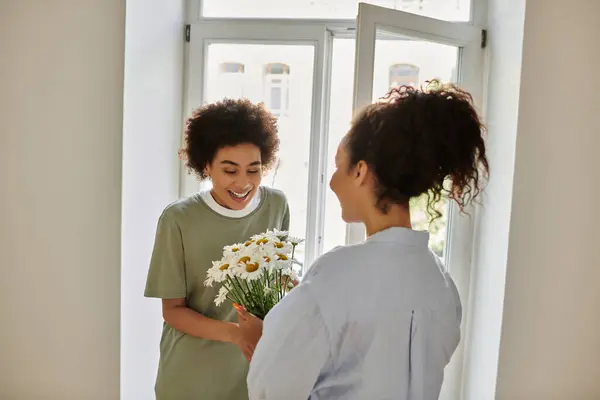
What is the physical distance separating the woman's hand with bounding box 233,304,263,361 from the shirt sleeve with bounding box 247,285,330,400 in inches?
9.2

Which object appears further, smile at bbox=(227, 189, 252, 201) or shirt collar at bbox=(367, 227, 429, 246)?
smile at bbox=(227, 189, 252, 201)

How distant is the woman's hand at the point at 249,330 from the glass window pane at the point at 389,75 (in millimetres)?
845

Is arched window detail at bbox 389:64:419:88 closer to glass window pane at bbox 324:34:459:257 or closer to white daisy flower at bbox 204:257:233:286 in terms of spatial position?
glass window pane at bbox 324:34:459:257

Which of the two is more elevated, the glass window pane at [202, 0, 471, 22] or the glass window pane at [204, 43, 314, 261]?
the glass window pane at [202, 0, 471, 22]

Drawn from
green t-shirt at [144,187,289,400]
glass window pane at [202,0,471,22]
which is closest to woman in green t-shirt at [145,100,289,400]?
green t-shirt at [144,187,289,400]

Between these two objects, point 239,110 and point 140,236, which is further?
point 140,236
